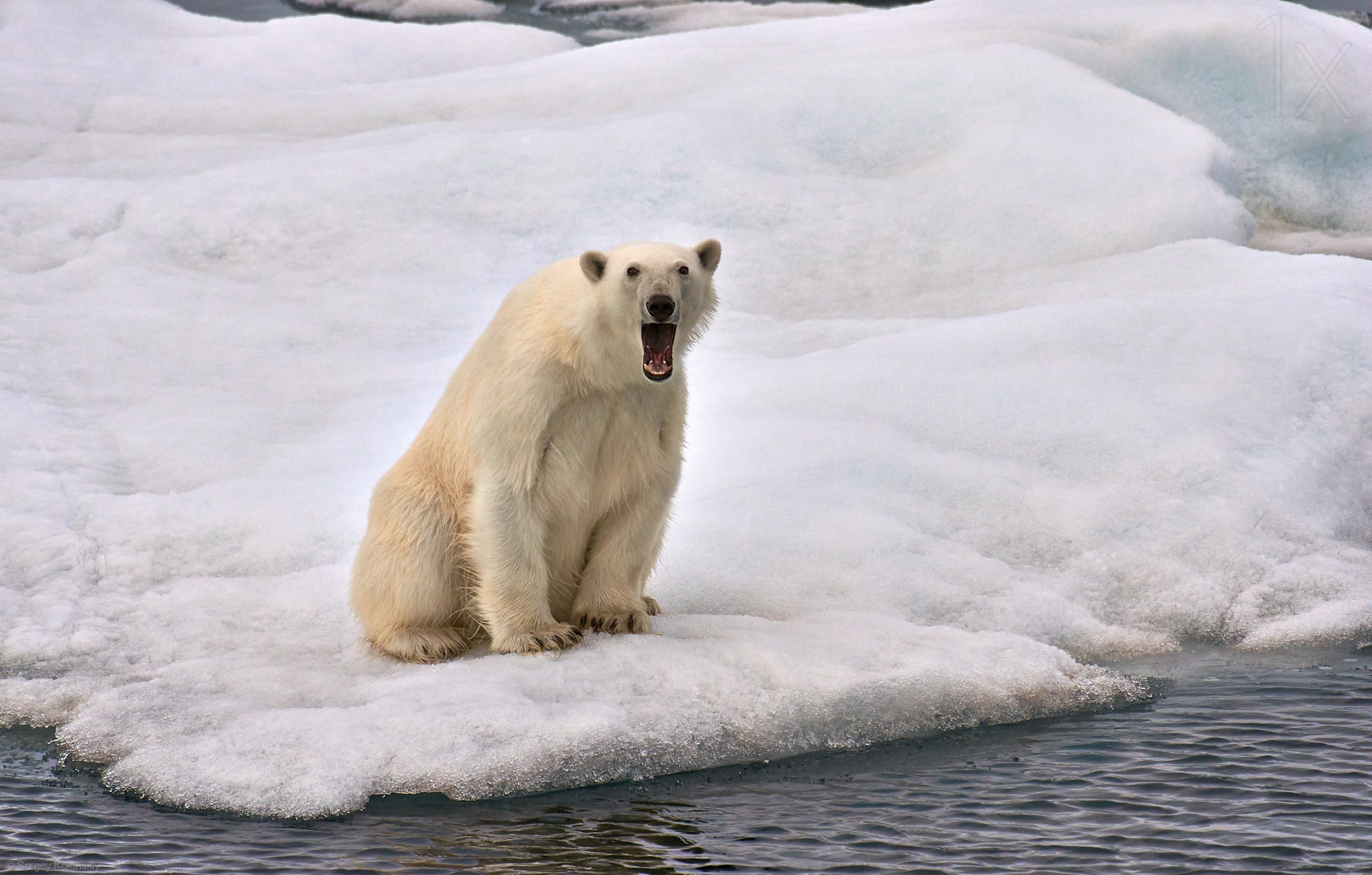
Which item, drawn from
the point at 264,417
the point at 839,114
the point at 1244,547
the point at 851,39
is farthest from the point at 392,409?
the point at 851,39

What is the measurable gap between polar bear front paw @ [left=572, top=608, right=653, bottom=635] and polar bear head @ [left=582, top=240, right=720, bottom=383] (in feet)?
3.35

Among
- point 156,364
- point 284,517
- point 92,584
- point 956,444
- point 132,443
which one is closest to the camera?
point 92,584

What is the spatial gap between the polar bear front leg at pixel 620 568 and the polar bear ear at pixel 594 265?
0.91 meters

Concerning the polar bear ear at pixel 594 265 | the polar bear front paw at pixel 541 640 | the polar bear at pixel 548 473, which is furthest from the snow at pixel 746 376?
the polar bear ear at pixel 594 265

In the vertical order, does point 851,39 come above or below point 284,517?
above

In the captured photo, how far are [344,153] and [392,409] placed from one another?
13.4ft

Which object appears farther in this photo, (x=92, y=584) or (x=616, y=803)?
(x=92, y=584)

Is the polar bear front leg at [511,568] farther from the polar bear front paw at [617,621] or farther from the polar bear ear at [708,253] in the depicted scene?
the polar bear ear at [708,253]

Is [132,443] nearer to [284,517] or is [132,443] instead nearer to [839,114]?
[284,517]

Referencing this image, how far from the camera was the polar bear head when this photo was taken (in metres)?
4.32

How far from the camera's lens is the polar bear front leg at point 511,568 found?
4.65 m

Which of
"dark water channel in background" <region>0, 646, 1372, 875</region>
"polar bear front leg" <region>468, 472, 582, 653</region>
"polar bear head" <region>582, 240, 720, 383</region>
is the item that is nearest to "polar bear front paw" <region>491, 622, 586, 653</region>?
"polar bear front leg" <region>468, 472, 582, 653</region>

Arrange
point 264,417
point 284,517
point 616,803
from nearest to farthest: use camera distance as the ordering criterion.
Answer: point 616,803, point 284,517, point 264,417

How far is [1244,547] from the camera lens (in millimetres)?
5930
